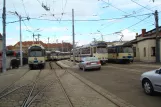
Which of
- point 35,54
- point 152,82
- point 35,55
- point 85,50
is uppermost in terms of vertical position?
point 85,50

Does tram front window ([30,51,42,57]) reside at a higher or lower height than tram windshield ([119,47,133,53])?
lower

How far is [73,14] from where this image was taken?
38.4 meters

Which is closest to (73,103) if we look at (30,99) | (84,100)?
(84,100)

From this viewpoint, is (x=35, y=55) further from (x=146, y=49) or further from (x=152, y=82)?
(x=152, y=82)

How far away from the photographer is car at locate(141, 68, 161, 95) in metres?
9.36

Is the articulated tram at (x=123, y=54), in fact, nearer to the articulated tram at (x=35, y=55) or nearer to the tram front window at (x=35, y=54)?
the articulated tram at (x=35, y=55)

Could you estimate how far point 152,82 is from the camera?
971 cm

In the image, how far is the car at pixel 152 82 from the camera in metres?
9.36

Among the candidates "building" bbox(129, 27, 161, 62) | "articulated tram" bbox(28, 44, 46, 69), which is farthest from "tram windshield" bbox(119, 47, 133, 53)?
"articulated tram" bbox(28, 44, 46, 69)

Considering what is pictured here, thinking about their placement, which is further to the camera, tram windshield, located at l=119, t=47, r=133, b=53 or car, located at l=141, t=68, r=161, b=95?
tram windshield, located at l=119, t=47, r=133, b=53

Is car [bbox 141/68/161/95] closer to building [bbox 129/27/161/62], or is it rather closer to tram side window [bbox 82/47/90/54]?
tram side window [bbox 82/47/90/54]

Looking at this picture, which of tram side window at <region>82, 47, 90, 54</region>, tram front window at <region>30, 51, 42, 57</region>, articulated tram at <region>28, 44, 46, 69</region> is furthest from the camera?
tram side window at <region>82, 47, 90, 54</region>

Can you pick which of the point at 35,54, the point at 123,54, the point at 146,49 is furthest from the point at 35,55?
the point at 146,49

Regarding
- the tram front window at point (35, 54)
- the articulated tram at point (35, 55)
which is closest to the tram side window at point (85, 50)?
the articulated tram at point (35, 55)
